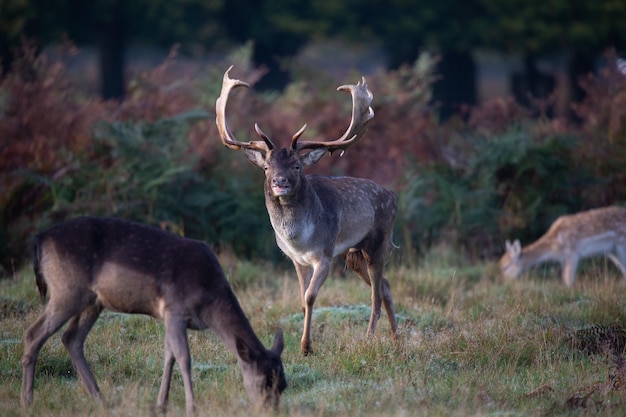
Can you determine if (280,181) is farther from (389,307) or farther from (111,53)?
(111,53)

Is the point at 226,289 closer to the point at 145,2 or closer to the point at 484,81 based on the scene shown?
the point at 145,2

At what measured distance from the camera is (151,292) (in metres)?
6.98

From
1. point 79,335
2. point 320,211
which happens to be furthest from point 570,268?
point 79,335

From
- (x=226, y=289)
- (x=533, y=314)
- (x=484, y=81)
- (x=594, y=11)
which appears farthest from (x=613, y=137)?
(x=484, y=81)

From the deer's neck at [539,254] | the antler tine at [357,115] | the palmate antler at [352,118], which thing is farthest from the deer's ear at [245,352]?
the deer's neck at [539,254]

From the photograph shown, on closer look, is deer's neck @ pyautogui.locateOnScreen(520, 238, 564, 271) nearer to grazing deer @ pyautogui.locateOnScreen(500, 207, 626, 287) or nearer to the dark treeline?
grazing deer @ pyautogui.locateOnScreen(500, 207, 626, 287)

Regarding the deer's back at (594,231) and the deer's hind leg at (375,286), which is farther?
the deer's back at (594,231)

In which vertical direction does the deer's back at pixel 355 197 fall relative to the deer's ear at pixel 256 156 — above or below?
below

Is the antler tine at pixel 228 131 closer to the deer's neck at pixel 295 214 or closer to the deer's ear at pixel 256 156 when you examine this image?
the deer's ear at pixel 256 156

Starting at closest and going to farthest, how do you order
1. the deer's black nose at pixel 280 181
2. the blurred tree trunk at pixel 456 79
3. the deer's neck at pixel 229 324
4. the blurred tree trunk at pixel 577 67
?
1. the deer's neck at pixel 229 324
2. the deer's black nose at pixel 280 181
3. the blurred tree trunk at pixel 577 67
4. the blurred tree trunk at pixel 456 79

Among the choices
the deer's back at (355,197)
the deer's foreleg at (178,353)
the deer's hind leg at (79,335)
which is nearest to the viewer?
the deer's foreleg at (178,353)

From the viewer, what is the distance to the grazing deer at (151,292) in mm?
6918

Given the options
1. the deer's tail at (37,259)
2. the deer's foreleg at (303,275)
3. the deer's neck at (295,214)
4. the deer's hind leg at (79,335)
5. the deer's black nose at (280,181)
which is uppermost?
the deer's black nose at (280,181)

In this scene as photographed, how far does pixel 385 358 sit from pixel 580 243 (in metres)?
6.97
